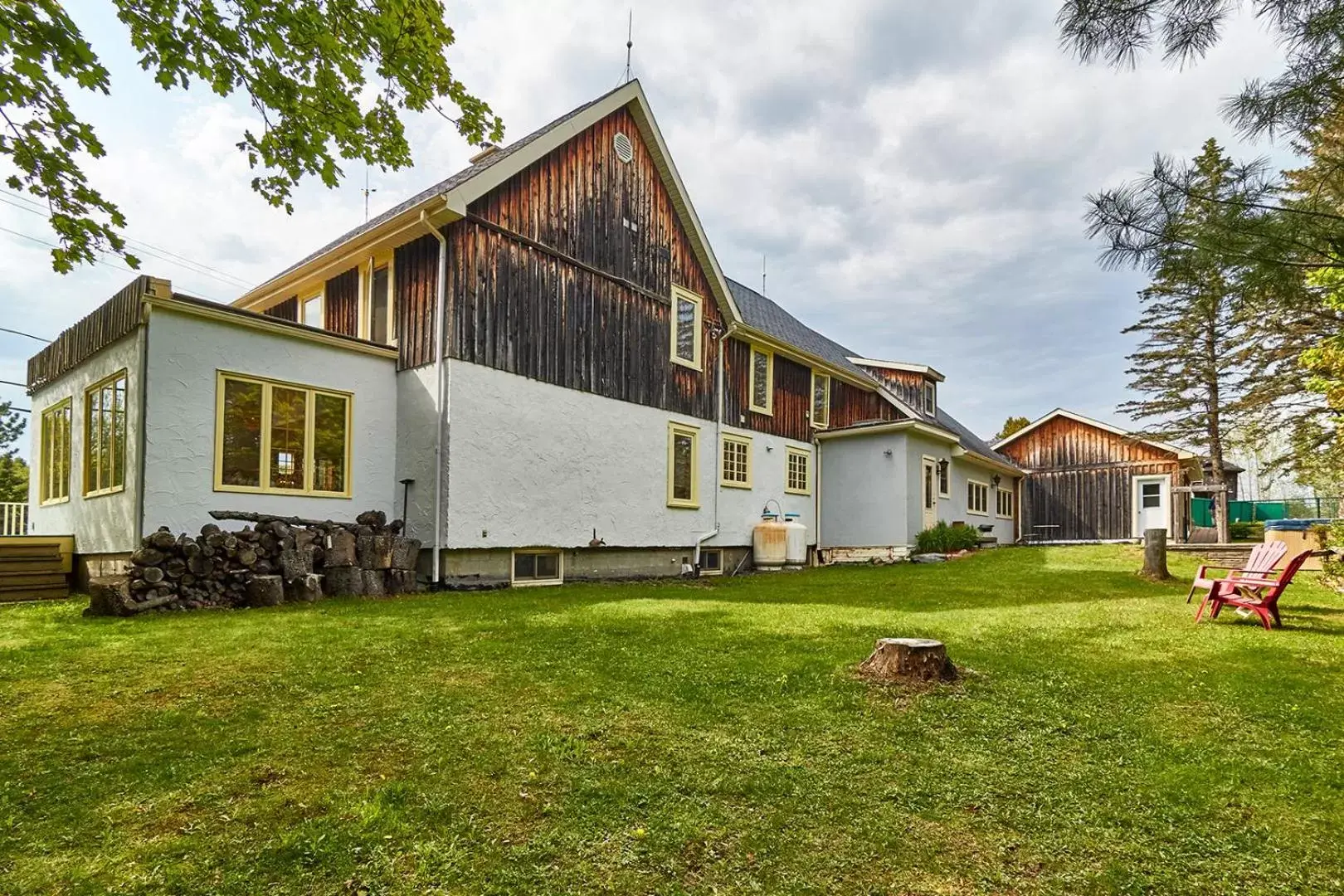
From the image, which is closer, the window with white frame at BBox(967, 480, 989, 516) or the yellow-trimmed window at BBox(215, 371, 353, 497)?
the yellow-trimmed window at BBox(215, 371, 353, 497)

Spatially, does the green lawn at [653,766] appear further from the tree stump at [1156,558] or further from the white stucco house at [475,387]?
the tree stump at [1156,558]

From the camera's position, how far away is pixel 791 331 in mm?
20781

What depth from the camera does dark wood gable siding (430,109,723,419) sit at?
434 inches

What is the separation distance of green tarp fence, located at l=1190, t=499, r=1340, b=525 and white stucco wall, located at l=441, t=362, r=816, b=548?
2139 cm

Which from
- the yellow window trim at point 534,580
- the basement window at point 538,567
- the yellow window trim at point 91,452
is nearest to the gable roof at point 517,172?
the yellow window trim at point 91,452

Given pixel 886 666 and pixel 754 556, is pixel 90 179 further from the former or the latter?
pixel 754 556

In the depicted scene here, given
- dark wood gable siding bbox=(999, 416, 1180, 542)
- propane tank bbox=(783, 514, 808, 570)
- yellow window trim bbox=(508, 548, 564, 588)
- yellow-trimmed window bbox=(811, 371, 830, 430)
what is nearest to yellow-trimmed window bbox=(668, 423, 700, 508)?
propane tank bbox=(783, 514, 808, 570)

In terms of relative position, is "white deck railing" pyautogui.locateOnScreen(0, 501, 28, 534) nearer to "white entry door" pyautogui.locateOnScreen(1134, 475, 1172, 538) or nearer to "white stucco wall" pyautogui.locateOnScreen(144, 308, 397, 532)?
"white stucco wall" pyautogui.locateOnScreen(144, 308, 397, 532)

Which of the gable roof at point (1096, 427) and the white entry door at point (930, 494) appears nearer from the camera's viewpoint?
the white entry door at point (930, 494)

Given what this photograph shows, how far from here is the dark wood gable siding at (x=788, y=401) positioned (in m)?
16.5

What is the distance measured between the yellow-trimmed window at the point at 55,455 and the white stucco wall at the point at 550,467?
227 inches

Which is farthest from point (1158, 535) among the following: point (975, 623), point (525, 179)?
point (525, 179)

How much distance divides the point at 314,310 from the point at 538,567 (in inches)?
269

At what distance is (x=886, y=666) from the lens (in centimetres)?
487
